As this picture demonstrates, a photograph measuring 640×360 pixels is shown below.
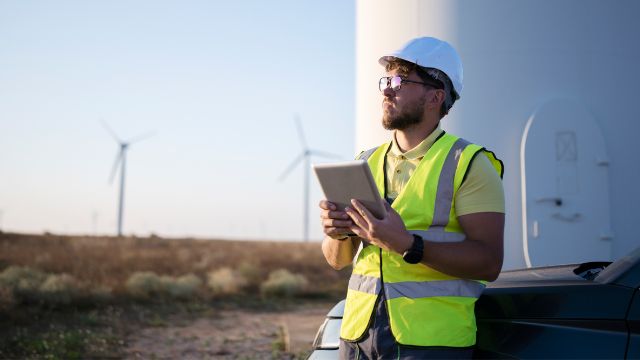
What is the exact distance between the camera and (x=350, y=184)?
7.79 ft

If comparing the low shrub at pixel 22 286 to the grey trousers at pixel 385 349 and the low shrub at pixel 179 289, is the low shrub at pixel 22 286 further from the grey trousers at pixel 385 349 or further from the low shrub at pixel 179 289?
the grey trousers at pixel 385 349

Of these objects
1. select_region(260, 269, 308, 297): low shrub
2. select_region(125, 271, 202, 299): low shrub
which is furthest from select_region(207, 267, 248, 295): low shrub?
select_region(125, 271, 202, 299): low shrub

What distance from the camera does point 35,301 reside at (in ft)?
44.6

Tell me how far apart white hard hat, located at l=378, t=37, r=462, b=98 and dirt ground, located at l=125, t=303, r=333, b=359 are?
625cm

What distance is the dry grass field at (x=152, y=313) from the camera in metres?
9.19

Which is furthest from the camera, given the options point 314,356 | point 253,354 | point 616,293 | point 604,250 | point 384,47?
point 253,354

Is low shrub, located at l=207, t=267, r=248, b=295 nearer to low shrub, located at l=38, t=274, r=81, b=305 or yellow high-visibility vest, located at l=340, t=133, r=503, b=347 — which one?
low shrub, located at l=38, t=274, r=81, b=305

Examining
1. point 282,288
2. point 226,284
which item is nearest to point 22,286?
point 226,284

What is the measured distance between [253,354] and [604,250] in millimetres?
5362

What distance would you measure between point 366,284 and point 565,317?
0.79 meters

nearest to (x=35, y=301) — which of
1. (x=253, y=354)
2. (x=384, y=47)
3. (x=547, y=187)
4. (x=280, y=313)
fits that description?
(x=280, y=313)

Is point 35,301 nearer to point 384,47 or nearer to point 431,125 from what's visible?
point 384,47

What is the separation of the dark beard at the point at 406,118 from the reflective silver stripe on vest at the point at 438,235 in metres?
0.48

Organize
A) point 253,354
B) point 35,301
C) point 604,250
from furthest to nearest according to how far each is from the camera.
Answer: point 35,301, point 253,354, point 604,250
